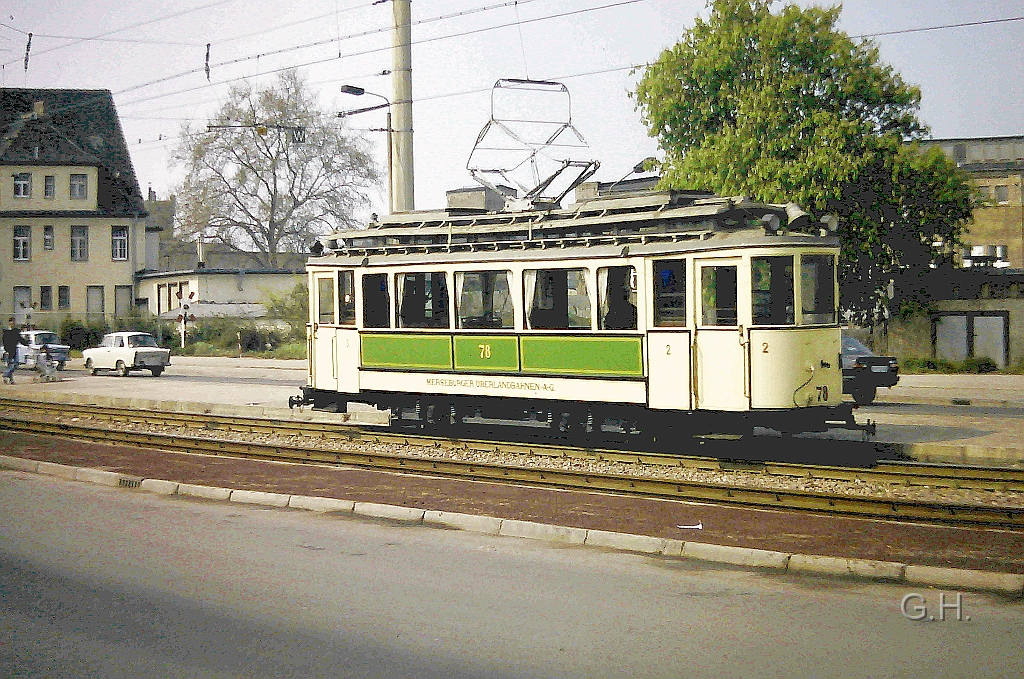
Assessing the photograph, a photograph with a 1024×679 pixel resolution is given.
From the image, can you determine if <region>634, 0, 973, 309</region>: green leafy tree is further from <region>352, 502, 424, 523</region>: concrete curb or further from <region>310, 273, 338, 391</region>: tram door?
<region>352, 502, 424, 523</region>: concrete curb

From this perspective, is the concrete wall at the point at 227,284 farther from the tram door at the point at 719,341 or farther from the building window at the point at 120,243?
the tram door at the point at 719,341

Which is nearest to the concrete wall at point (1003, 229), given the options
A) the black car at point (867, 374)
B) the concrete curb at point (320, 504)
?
the black car at point (867, 374)

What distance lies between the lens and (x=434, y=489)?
1386 cm

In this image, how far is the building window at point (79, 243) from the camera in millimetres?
65188

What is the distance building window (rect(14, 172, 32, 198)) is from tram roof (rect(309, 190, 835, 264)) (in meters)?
51.2

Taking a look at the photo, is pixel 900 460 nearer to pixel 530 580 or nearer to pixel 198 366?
pixel 530 580

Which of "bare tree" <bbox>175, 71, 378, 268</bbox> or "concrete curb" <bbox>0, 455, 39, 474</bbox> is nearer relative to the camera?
"concrete curb" <bbox>0, 455, 39, 474</bbox>

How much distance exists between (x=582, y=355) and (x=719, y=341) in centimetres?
231

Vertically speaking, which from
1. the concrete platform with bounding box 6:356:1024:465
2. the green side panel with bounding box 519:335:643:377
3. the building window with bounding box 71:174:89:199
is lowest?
the concrete platform with bounding box 6:356:1024:465

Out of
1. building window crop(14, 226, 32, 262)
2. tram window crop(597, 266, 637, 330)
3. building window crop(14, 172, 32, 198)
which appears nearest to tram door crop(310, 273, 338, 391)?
tram window crop(597, 266, 637, 330)

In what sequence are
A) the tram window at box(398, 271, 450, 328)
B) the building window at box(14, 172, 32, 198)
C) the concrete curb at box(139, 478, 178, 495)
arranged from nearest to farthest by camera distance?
the concrete curb at box(139, 478, 178, 495) < the tram window at box(398, 271, 450, 328) < the building window at box(14, 172, 32, 198)

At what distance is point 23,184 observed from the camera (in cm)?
6500

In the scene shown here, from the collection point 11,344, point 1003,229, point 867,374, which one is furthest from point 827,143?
point 1003,229

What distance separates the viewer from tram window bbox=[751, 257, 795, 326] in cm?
1509
